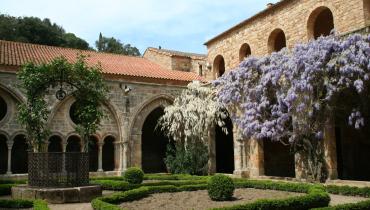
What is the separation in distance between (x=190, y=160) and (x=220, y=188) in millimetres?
8003

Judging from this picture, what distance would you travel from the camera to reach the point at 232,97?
16.2m

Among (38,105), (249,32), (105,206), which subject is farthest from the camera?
(249,32)

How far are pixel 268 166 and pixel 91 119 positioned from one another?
1028 centimetres

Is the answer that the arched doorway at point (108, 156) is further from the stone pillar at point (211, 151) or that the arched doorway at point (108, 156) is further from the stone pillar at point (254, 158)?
the stone pillar at point (254, 158)

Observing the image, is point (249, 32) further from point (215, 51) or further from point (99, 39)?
point (99, 39)

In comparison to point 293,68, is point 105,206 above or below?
below

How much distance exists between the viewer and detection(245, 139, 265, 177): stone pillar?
16047mm

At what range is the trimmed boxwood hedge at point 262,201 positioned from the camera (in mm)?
7836

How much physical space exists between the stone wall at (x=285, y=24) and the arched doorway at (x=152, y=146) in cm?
514

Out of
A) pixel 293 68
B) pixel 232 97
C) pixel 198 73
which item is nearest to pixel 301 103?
pixel 293 68

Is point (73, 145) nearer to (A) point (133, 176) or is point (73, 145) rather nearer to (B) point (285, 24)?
(A) point (133, 176)

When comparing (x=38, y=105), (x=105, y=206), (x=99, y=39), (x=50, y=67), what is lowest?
(x=105, y=206)

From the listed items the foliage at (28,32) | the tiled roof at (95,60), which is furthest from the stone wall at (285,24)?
the foliage at (28,32)

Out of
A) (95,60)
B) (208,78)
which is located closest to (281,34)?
(208,78)
